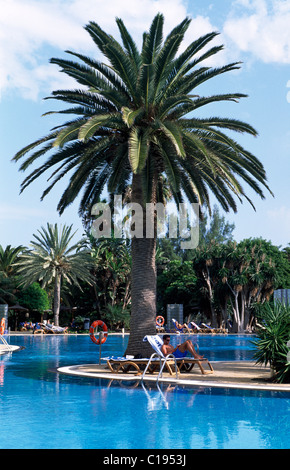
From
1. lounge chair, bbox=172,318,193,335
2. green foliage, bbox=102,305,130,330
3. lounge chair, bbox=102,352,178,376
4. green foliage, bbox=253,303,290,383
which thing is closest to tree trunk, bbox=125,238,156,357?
lounge chair, bbox=102,352,178,376

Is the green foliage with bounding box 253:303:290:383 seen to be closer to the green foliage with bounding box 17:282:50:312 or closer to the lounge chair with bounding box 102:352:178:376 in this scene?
the lounge chair with bounding box 102:352:178:376

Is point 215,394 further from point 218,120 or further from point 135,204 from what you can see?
point 218,120

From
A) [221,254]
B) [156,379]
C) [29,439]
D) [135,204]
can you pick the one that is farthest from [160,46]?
[221,254]

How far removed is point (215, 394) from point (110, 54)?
9.57m

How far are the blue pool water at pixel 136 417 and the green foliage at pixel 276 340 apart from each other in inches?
63.1

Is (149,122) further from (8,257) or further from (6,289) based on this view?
(8,257)

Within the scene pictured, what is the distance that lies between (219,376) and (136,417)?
18.7ft

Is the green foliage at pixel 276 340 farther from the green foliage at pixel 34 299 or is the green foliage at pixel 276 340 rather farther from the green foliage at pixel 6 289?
the green foliage at pixel 34 299

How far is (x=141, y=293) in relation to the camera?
52.8 ft

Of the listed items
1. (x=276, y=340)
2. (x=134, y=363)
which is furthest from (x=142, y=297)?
(x=276, y=340)

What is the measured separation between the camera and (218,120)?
16828 millimetres

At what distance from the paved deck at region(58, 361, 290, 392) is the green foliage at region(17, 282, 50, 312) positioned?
1388 inches

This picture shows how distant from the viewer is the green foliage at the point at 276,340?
1239 cm

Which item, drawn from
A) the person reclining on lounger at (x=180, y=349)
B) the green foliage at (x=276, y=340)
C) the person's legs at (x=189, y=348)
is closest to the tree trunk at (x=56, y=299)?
the person reclining on lounger at (x=180, y=349)
